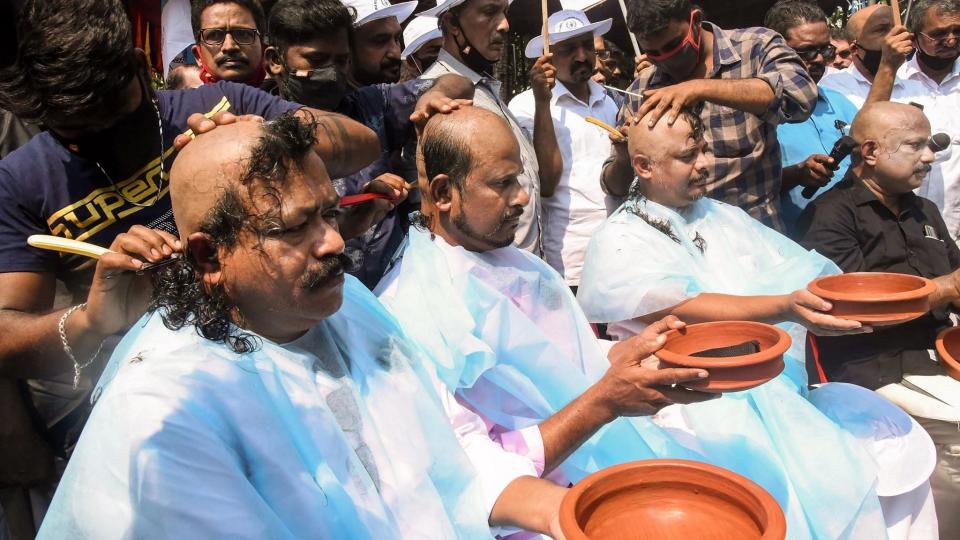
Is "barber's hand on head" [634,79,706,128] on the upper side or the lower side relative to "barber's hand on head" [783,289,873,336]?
upper

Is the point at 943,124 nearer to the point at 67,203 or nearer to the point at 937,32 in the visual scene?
the point at 937,32

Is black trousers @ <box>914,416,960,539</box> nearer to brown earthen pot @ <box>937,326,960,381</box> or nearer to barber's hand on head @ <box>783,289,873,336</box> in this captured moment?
brown earthen pot @ <box>937,326,960,381</box>

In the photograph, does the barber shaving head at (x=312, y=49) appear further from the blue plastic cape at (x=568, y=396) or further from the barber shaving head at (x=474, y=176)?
the blue plastic cape at (x=568, y=396)

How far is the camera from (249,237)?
1.70 m

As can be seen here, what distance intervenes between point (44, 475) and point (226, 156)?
5.09 ft

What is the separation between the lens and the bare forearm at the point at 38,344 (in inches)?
79.6

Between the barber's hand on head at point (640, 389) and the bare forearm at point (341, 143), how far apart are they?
3.24ft

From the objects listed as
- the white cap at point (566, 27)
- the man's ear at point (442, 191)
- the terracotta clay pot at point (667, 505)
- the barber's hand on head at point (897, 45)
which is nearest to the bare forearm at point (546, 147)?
the white cap at point (566, 27)

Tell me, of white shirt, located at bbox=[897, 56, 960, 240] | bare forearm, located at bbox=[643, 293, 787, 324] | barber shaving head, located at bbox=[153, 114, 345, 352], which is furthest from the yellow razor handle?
white shirt, located at bbox=[897, 56, 960, 240]

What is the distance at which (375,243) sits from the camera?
319 cm

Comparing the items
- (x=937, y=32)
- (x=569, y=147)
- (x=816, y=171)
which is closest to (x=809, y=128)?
(x=816, y=171)

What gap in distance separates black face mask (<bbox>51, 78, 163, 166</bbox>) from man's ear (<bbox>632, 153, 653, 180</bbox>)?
6.46 ft

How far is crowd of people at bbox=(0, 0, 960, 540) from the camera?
1692 mm

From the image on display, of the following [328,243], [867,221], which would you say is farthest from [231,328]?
[867,221]
